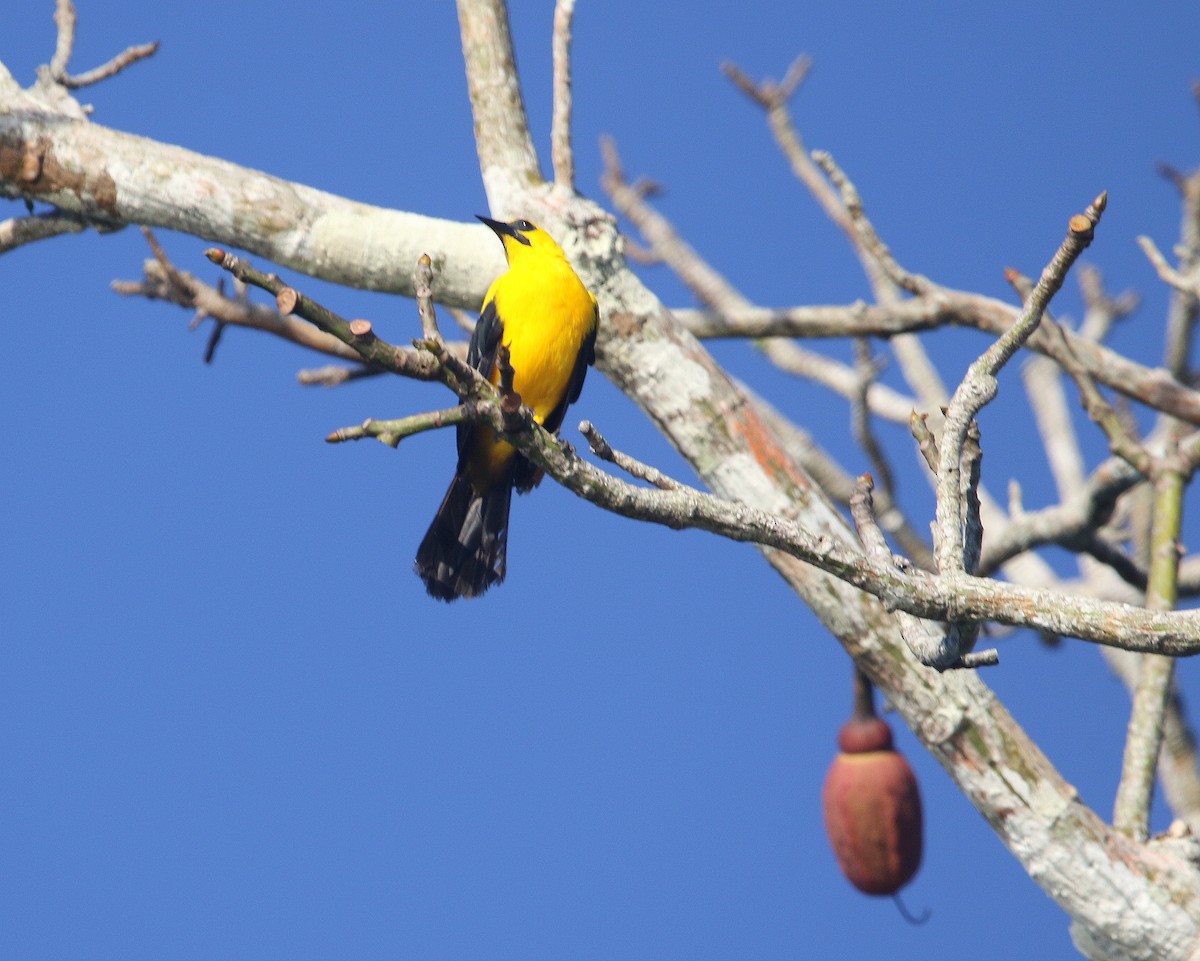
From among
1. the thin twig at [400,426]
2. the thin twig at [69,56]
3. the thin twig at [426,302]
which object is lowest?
the thin twig at [400,426]

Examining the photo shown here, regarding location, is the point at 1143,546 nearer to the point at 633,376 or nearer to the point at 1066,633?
the point at 633,376

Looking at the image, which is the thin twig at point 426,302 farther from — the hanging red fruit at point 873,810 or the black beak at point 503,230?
the hanging red fruit at point 873,810

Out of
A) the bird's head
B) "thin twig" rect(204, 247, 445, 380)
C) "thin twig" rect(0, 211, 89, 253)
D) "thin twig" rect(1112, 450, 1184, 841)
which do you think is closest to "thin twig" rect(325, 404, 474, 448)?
"thin twig" rect(204, 247, 445, 380)

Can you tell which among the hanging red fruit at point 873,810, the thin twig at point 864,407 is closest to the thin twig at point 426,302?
the thin twig at point 864,407

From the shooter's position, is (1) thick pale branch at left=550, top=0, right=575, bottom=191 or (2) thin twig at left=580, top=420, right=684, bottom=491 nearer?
(2) thin twig at left=580, top=420, right=684, bottom=491

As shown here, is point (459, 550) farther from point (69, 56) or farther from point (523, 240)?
point (69, 56)

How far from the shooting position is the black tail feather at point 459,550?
4.41 m

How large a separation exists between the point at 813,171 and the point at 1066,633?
541 cm

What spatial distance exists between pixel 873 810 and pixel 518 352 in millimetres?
2636

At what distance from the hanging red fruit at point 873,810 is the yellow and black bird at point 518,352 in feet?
6.96

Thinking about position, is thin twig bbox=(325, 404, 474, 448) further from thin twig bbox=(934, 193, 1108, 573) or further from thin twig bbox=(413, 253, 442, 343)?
thin twig bbox=(934, 193, 1108, 573)

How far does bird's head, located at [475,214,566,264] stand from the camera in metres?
4.99

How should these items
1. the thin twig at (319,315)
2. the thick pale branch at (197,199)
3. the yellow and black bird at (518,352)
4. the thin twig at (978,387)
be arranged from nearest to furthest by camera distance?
1. the thin twig at (319,315)
2. the thin twig at (978,387)
3. the yellow and black bird at (518,352)
4. the thick pale branch at (197,199)

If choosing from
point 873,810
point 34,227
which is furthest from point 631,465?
point 873,810
